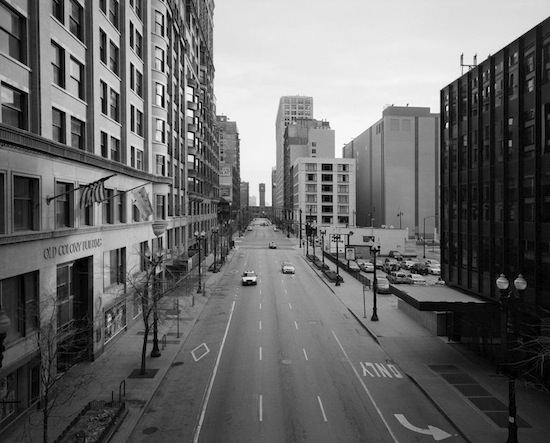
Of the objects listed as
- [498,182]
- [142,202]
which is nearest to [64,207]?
[142,202]

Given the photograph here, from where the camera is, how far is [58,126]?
21141mm

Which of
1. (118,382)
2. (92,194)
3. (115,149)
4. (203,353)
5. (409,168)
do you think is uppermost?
(409,168)

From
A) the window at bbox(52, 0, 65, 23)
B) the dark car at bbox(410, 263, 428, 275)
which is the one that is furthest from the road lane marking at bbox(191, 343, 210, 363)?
the dark car at bbox(410, 263, 428, 275)

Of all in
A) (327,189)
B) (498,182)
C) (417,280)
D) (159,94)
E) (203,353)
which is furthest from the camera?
(327,189)

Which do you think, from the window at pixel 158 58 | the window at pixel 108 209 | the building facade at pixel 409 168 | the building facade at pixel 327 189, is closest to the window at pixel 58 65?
the window at pixel 108 209

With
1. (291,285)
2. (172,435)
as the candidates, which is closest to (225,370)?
(172,435)

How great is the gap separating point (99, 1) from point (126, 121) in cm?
759

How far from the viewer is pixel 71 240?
20953mm

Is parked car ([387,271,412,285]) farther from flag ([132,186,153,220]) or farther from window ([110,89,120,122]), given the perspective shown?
window ([110,89,120,122])

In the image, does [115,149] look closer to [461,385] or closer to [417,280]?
[461,385]

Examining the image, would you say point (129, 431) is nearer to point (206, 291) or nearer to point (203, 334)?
point (203, 334)

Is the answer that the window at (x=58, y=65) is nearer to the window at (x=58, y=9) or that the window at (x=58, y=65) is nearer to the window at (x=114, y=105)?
the window at (x=58, y=9)

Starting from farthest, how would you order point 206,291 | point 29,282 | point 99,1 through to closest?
point 206,291, point 99,1, point 29,282

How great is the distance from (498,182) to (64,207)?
2209 cm
